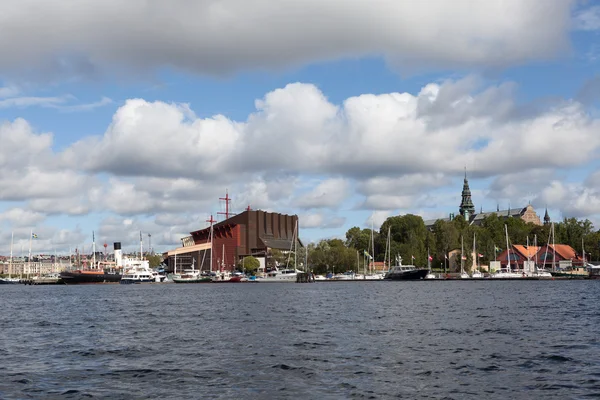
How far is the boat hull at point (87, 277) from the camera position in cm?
18525

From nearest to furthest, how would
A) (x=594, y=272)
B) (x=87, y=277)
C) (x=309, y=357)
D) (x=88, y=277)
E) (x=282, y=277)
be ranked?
1. (x=309, y=357)
2. (x=594, y=272)
3. (x=282, y=277)
4. (x=88, y=277)
5. (x=87, y=277)

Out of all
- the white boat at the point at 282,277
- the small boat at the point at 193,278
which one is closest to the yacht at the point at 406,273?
the white boat at the point at 282,277

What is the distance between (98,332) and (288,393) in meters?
24.6

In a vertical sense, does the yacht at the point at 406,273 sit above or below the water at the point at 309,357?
above

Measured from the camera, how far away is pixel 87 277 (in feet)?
608

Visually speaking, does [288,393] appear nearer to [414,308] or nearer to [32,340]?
[32,340]

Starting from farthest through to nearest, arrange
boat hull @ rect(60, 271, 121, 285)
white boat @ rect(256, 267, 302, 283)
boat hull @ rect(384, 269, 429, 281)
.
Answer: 1. boat hull @ rect(60, 271, 121, 285)
2. white boat @ rect(256, 267, 302, 283)
3. boat hull @ rect(384, 269, 429, 281)

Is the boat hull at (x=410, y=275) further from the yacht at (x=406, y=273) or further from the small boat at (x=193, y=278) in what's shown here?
the small boat at (x=193, y=278)

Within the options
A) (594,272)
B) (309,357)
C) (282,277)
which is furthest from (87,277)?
(309,357)

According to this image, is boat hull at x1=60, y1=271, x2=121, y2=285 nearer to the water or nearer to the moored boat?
the moored boat

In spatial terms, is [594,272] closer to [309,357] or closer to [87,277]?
[87,277]

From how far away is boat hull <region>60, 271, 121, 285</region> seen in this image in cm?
18525

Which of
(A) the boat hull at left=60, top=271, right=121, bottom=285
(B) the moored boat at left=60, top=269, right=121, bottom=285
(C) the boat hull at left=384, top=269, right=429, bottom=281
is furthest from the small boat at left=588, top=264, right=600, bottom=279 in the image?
(B) the moored boat at left=60, top=269, right=121, bottom=285

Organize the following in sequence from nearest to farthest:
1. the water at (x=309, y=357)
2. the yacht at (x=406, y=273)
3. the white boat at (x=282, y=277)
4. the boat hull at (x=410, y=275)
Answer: the water at (x=309, y=357) → the boat hull at (x=410, y=275) → the yacht at (x=406, y=273) → the white boat at (x=282, y=277)
